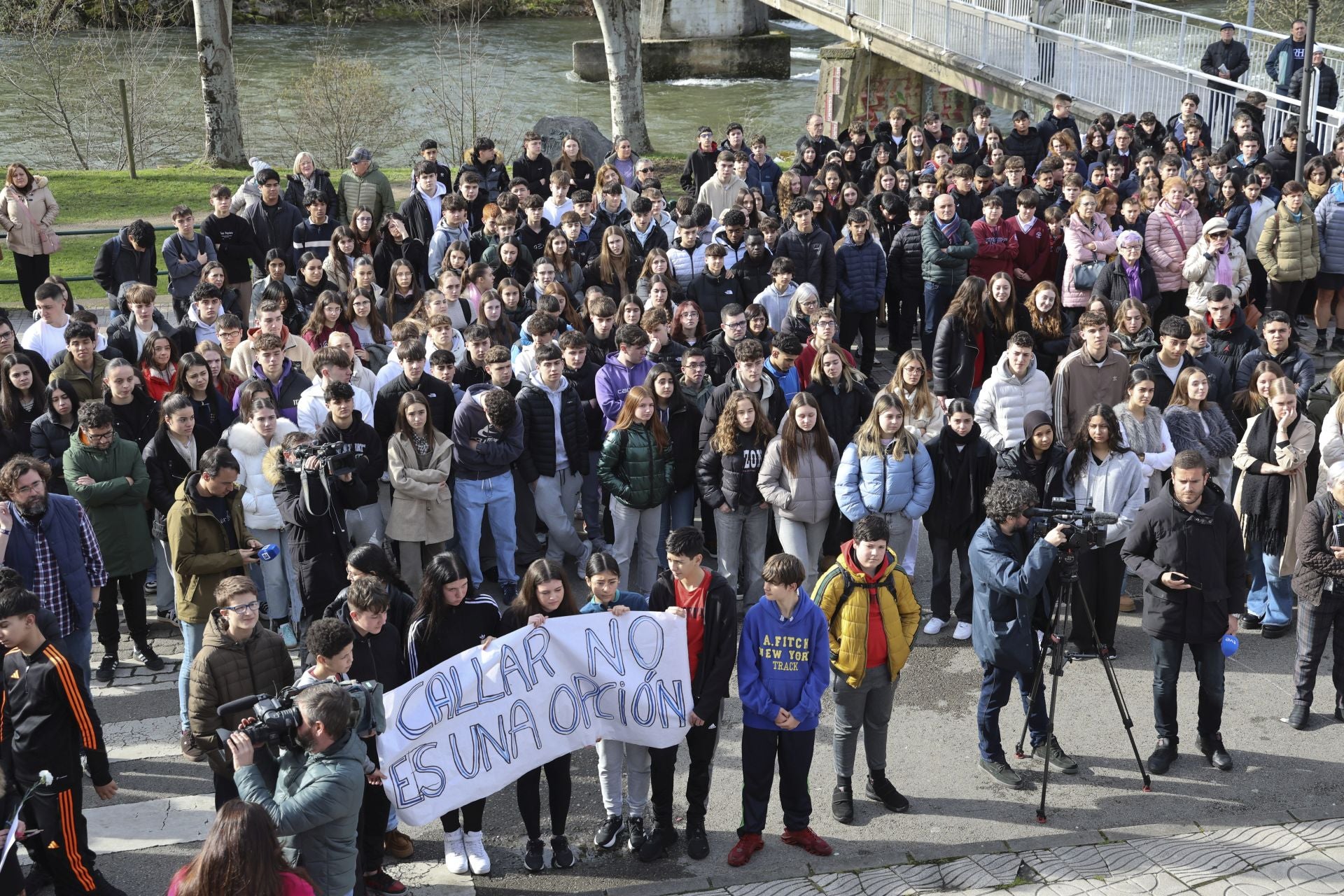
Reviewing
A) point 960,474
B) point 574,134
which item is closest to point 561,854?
point 960,474

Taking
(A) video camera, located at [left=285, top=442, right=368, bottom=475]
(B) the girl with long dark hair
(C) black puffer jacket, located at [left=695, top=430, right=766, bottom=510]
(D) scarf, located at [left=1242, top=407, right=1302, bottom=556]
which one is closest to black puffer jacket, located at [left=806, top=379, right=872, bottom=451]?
(C) black puffer jacket, located at [left=695, top=430, right=766, bottom=510]

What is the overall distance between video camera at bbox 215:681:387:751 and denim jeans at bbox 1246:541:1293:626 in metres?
5.61

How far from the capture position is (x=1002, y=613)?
281 inches

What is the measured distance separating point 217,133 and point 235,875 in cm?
2033

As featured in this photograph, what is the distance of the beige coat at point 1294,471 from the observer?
28.6 ft

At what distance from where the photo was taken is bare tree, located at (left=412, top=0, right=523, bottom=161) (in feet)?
83.8

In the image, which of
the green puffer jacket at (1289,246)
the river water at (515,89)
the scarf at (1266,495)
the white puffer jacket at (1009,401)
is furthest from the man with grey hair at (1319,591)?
the river water at (515,89)

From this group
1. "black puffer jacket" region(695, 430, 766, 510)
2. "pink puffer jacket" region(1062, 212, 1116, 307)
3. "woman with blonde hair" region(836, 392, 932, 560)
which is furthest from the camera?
"pink puffer jacket" region(1062, 212, 1116, 307)

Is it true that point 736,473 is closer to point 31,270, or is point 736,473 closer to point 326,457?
point 326,457

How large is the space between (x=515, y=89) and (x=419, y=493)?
1092 inches

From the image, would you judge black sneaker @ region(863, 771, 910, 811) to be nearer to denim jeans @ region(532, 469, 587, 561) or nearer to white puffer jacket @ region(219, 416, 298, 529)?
denim jeans @ region(532, 469, 587, 561)

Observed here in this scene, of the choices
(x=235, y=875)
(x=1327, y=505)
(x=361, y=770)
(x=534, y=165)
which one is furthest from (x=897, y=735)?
(x=534, y=165)

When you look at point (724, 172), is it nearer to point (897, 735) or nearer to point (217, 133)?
point (897, 735)

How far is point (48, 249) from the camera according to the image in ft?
46.0
